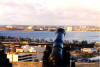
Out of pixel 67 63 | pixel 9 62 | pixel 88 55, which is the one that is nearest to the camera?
pixel 67 63

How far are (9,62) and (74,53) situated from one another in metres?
1.14

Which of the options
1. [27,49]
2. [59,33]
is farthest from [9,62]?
[59,33]

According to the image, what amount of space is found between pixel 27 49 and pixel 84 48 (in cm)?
107

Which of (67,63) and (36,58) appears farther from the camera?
(36,58)

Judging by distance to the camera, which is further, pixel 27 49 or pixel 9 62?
pixel 27 49

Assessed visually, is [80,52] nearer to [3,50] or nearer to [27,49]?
[27,49]

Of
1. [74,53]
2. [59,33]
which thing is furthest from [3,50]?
[74,53]

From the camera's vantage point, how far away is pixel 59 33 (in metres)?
3.24

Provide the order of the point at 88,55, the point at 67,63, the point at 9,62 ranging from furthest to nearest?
the point at 88,55, the point at 9,62, the point at 67,63

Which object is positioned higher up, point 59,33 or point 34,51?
point 59,33

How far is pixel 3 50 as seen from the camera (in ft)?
9.73

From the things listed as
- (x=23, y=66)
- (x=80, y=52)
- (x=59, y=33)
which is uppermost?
(x=59, y=33)

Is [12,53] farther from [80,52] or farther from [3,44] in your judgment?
[80,52]

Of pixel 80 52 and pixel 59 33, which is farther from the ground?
A: pixel 59 33
